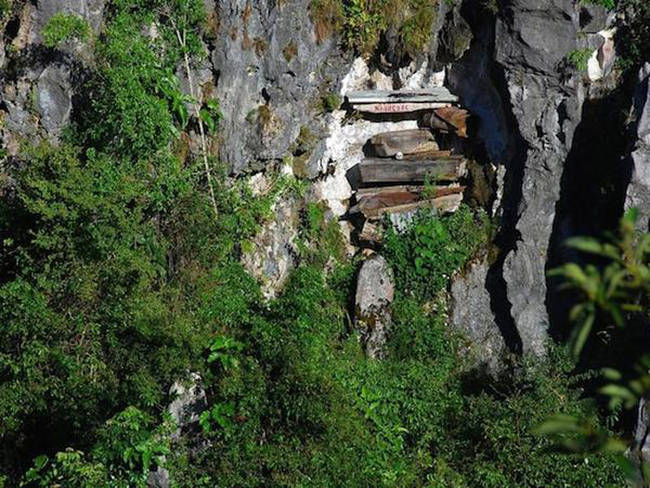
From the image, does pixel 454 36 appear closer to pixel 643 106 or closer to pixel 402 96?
pixel 402 96

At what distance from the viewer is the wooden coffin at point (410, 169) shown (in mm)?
12836

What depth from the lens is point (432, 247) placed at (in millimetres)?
12531

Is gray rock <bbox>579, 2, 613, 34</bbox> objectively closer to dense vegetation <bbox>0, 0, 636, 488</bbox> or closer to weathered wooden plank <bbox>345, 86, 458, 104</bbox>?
weathered wooden plank <bbox>345, 86, 458, 104</bbox>

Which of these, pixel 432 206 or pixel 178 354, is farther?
pixel 432 206

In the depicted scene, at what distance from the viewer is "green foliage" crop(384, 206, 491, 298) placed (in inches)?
489

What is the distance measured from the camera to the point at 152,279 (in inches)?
421

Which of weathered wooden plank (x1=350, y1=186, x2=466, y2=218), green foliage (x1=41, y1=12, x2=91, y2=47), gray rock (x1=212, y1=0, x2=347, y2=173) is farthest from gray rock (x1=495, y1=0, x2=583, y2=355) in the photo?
green foliage (x1=41, y1=12, x2=91, y2=47)

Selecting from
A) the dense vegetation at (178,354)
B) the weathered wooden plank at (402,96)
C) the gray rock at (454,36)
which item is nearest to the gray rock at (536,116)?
the gray rock at (454,36)

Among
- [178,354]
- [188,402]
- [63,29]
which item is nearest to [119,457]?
[188,402]

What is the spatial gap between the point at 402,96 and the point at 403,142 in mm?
625

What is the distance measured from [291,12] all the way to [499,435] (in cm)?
612

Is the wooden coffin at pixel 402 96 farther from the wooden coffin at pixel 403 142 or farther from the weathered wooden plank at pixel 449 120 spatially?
the wooden coffin at pixel 403 142

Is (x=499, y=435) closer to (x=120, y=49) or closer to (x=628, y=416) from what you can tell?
(x=628, y=416)

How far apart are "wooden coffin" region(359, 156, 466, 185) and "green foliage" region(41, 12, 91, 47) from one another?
160 inches
